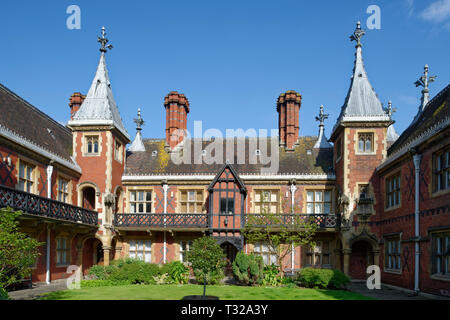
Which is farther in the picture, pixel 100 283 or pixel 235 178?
pixel 235 178

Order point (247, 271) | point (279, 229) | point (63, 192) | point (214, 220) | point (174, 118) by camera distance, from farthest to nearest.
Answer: point (174, 118) → point (214, 220) → point (279, 229) → point (63, 192) → point (247, 271)

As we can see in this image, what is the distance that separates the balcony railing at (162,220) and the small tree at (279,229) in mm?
2711

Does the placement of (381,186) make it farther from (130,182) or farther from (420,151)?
(130,182)

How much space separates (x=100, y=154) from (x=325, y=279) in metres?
13.6

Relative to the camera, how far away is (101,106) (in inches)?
916

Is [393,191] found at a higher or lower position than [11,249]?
higher

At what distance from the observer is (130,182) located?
24438 mm

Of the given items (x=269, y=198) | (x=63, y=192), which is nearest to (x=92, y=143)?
(x=63, y=192)

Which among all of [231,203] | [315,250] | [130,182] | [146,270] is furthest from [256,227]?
[130,182]

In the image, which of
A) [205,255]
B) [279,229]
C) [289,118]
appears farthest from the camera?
[289,118]

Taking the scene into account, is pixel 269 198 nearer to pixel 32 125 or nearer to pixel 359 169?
pixel 359 169

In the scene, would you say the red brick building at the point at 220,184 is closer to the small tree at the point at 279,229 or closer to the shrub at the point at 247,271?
the small tree at the point at 279,229

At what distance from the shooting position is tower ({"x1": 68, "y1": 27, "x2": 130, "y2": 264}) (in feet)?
71.9
